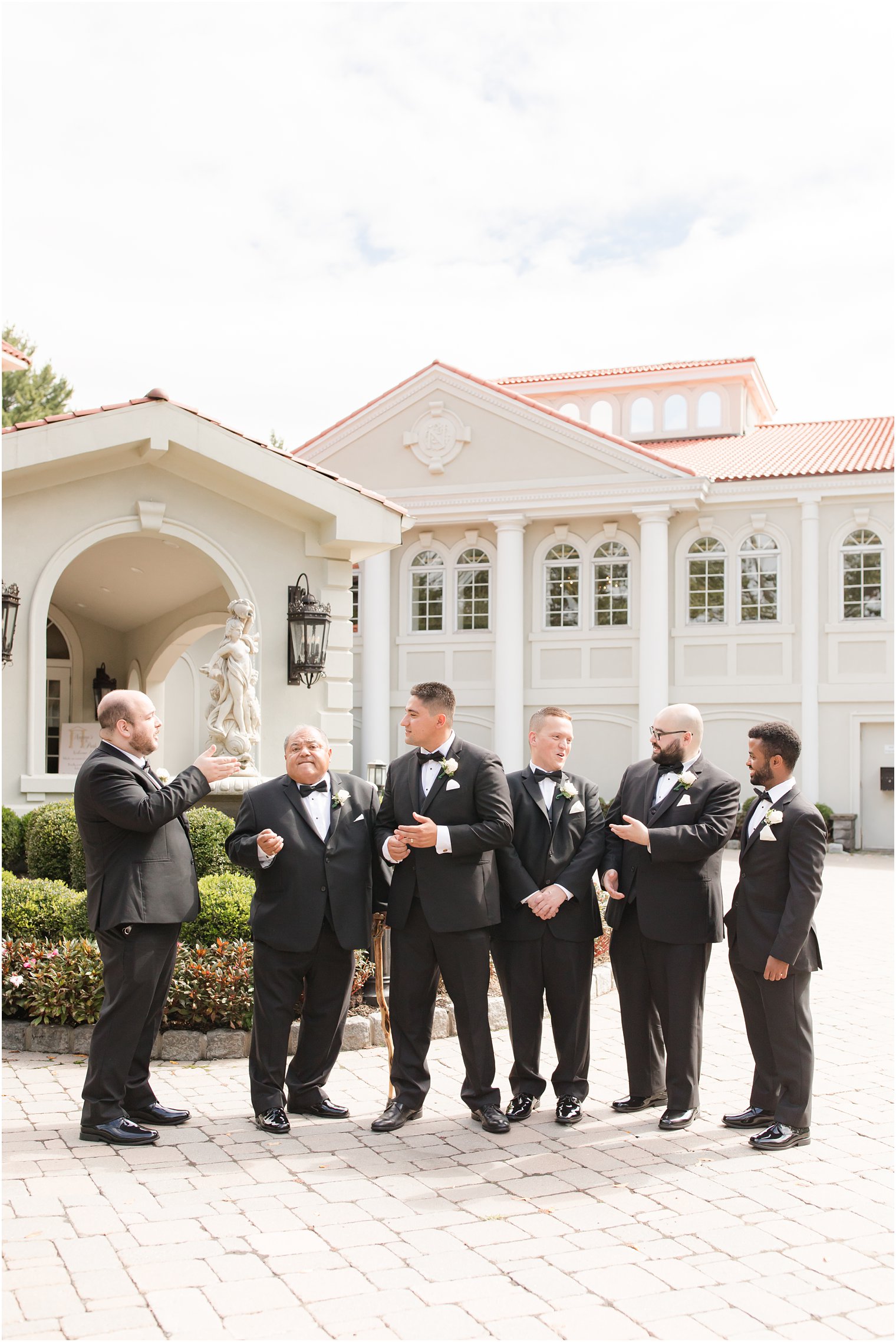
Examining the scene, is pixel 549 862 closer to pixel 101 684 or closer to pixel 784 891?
pixel 784 891

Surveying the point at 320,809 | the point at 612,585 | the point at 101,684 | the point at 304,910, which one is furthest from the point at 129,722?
the point at 612,585

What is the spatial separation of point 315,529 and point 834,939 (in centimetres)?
665

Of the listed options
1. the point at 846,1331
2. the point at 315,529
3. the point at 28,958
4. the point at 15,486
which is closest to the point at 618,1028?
the point at 28,958

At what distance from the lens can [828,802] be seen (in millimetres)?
23422

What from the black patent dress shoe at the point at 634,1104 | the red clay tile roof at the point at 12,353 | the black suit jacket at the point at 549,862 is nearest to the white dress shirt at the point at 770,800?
the black suit jacket at the point at 549,862

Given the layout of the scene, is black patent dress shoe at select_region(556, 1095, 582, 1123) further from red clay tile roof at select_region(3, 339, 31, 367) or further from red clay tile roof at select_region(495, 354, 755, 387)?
red clay tile roof at select_region(495, 354, 755, 387)

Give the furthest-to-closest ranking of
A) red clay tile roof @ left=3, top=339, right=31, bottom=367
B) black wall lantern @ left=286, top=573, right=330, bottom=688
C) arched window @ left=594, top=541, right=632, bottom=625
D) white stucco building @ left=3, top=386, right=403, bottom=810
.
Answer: arched window @ left=594, top=541, right=632, bottom=625 → red clay tile roof @ left=3, top=339, right=31, bottom=367 → black wall lantern @ left=286, top=573, right=330, bottom=688 → white stucco building @ left=3, top=386, right=403, bottom=810

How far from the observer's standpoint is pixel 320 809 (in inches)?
253

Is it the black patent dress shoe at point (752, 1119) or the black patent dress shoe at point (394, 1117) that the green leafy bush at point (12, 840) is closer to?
the black patent dress shoe at point (394, 1117)

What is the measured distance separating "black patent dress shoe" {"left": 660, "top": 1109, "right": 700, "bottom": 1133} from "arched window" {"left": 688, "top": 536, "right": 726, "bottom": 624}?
19.1 metres

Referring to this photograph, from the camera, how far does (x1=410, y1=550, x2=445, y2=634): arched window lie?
26.2 meters

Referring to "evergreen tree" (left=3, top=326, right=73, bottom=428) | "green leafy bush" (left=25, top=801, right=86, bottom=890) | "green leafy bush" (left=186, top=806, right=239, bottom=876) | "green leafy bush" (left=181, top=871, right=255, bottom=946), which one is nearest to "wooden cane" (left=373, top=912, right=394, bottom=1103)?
"green leafy bush" (left=181, top=871, right=255, bottom=946)

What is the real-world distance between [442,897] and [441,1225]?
5.53 feet

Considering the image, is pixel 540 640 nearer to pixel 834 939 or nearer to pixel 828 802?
pixel 828 802
